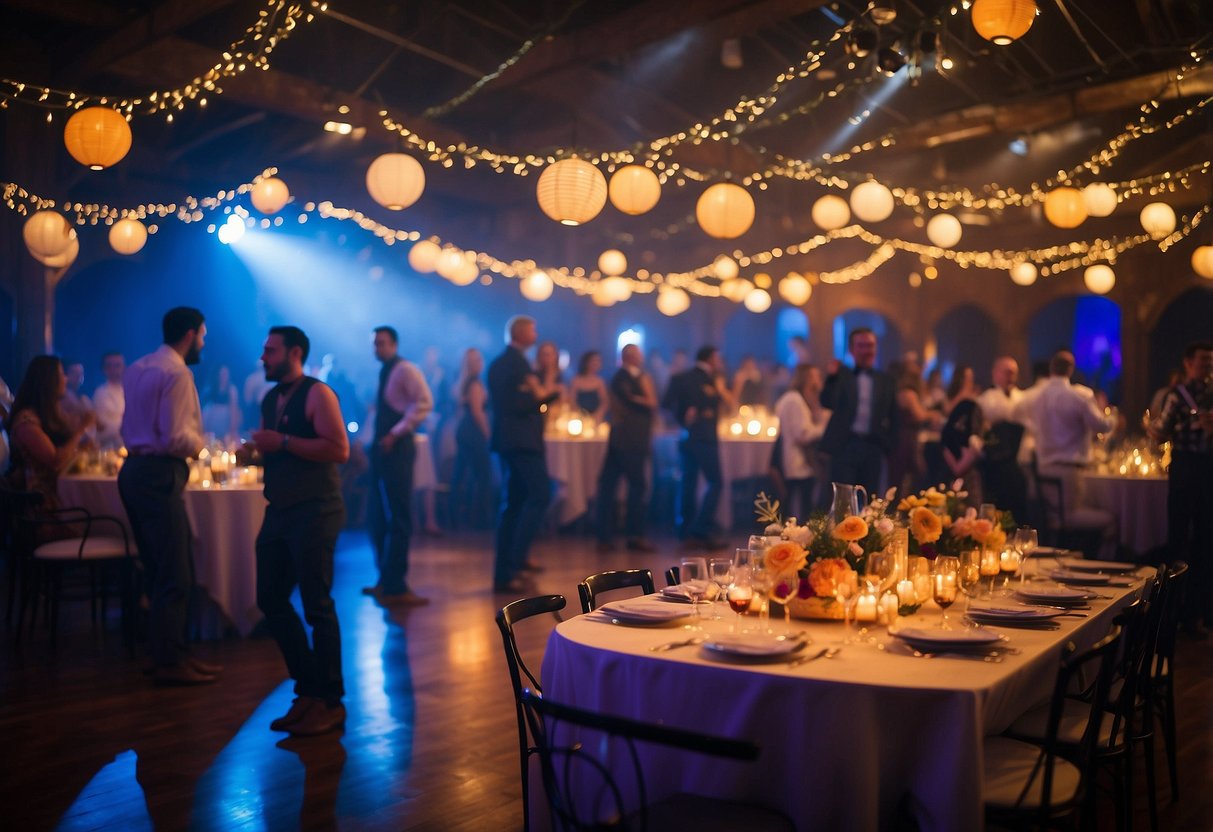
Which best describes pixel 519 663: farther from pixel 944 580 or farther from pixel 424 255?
pixel 424 255

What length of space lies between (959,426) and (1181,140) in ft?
20.5

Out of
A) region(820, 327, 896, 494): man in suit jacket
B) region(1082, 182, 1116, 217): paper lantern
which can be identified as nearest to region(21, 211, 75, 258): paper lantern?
region(820, 327, 896, 494): man in suit jacket

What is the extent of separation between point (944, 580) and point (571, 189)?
12.0 feet

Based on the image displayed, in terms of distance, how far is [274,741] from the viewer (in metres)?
3.92

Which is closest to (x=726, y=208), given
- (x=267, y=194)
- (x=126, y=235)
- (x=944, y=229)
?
(x=944, y=229)

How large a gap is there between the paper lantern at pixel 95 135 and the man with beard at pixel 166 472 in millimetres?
1475

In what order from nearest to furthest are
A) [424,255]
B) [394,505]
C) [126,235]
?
[394,505] → [126,235] → [424,255]

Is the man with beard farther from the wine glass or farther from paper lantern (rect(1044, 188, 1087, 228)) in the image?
paper lantern (rect(1044, 188, 1087, 228))

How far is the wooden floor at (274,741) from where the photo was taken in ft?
10.6

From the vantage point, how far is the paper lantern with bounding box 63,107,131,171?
5516mm

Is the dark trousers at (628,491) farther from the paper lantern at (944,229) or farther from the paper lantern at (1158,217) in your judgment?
the paper lantern at (1158,217)

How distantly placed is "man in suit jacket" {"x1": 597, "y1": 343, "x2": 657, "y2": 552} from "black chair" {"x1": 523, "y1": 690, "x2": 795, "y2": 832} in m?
6.22

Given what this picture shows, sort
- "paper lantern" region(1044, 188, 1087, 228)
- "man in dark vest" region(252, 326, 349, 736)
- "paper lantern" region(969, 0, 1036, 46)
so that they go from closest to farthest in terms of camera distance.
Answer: "man in dark vest" region(252, 326, 349, 736) < "paper lantern" region(969, 0, 1036, 46) < "paper lantern" region(1044, 188, 1087, 228)

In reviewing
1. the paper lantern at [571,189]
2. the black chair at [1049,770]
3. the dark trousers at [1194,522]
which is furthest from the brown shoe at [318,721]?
the dark trousers at [1194,522]
